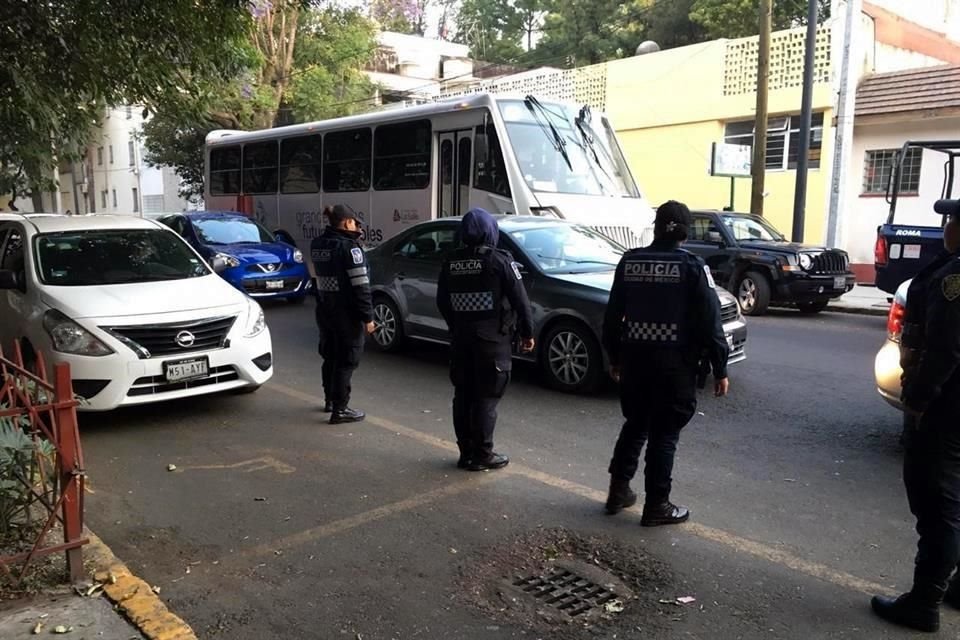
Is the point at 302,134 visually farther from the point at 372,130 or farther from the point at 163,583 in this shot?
the point at 163,583

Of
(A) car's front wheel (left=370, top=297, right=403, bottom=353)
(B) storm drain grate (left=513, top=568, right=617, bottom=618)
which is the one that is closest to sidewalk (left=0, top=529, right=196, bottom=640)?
(B) storm drain grate (left=513, top=568, right=617, bottom=618)

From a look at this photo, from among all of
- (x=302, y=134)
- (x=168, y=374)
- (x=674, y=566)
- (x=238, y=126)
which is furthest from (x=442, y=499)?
(x=238, y=126)

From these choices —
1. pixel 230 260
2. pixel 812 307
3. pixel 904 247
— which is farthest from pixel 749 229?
pixel 230 260

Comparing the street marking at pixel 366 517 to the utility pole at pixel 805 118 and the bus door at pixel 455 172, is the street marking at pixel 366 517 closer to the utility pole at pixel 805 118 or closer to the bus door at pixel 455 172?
the bus door at pixel 455 172

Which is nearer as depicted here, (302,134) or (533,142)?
(533,142)

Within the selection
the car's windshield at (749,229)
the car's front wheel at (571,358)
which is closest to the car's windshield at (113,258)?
the car's front wheel at (571,358)

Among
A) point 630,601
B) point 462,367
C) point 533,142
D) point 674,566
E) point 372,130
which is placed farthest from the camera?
point 372,130

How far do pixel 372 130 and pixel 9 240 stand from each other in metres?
7.61

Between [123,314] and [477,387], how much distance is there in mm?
2773

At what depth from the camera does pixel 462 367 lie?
5070mm

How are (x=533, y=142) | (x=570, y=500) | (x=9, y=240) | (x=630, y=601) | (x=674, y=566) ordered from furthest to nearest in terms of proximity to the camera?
(x=533, y=142) → (x=9, y=240) → (x=570, y=500) → (x=674, y=566) → (x=630, y=601)

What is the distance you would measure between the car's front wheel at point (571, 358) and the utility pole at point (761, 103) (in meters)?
9.88

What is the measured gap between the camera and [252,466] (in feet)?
17.3

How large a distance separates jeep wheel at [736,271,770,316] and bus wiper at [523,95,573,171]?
333 centimetres
